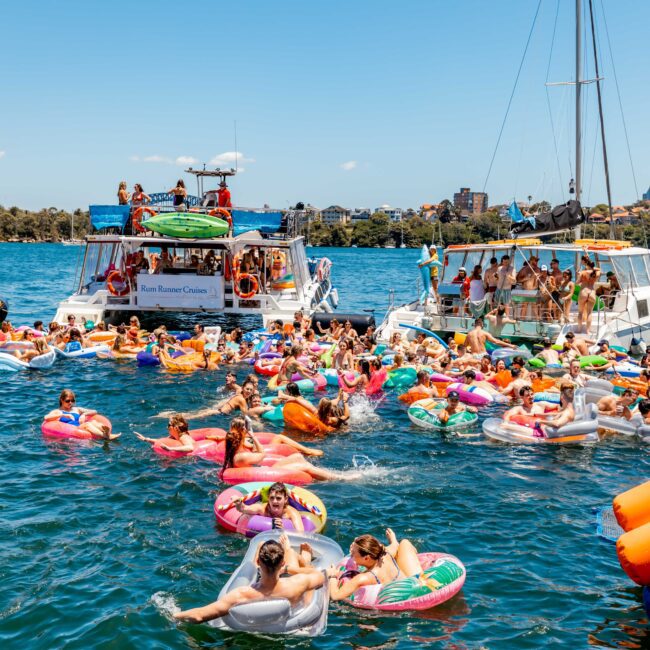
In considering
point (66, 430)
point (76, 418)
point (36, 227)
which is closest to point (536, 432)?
point (76, 418)

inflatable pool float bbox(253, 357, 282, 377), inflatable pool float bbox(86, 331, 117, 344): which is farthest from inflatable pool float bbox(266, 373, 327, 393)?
inflatable pool float bbox(86, 331, 117, 344)

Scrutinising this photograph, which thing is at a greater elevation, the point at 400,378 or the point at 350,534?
the point at 400,378

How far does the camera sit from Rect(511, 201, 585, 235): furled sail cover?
23.9m

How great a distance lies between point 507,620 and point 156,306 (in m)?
18.4

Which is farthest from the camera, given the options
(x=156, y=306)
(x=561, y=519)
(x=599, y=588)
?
(x=156, y=306)

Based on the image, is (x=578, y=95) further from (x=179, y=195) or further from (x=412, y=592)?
(x=412, y=592)

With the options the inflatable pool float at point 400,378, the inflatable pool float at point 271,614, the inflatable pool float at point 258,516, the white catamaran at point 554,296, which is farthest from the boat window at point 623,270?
the inflatable pool float at point 271,614

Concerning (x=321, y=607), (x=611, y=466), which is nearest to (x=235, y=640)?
(x=321, y=607)

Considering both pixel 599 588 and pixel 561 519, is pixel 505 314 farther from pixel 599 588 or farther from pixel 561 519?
pixel 599 588

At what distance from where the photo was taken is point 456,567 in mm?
8312

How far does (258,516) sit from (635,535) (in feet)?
15.2

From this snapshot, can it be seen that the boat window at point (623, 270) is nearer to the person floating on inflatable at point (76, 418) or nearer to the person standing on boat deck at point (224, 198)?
the person standing on boat deck at point (224, 198)

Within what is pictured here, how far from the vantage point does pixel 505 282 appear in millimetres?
22281

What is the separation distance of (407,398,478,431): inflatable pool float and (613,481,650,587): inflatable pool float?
257 inches
